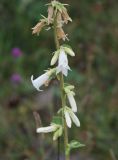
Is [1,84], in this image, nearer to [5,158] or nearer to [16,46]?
[16,46]

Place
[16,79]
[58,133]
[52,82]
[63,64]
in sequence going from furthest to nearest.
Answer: [16,79], [52,82], [58,133], [63,64]

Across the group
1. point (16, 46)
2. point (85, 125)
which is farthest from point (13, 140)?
point (16, 46)

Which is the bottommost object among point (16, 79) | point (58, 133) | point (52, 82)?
point (58, 133)

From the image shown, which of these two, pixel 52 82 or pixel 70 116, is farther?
pixel 52 82

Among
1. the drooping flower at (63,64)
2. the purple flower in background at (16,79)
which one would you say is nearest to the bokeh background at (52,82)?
the purple flower in background at (16,79)

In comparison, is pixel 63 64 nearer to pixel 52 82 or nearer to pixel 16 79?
pixel 52 82

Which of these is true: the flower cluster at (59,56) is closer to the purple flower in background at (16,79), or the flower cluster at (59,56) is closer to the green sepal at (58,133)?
the green sepal at (58,133)

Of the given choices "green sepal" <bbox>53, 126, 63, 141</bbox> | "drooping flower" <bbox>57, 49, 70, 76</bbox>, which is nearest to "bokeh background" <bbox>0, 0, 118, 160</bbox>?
"green sepal" <bbox>53, 126, 63, 141</bbox>

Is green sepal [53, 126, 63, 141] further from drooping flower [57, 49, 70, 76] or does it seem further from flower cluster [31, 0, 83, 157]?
drooping flower [57, 49, 70, 76]

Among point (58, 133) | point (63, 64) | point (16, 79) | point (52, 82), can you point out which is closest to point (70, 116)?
point (58, 133)
